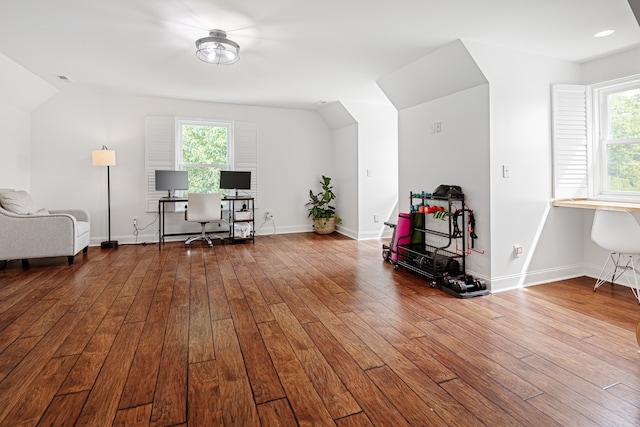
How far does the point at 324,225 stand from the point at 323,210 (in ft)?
1.05

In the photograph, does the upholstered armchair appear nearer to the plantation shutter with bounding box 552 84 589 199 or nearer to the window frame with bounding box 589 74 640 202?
the plantation shutter with bounding box 552 84 589 199

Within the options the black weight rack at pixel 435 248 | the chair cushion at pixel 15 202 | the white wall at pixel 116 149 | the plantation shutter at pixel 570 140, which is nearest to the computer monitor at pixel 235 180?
the white wall at pixel 116 149

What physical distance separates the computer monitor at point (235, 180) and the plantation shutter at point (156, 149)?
3.04 feet

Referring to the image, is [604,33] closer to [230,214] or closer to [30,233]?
[230,214]

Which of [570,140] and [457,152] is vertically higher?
[570,140]

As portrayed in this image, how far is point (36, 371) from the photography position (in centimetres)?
186

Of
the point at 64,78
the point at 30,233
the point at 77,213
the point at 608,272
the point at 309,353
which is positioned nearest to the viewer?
the point at 309,353

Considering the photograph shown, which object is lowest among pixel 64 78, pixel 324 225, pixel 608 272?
pixel 608 272

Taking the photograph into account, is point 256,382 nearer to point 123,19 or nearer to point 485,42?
point 123,19

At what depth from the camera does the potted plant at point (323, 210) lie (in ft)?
21.5

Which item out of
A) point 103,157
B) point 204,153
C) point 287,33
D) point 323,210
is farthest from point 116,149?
point 287,33

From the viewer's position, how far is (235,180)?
5.82 metres

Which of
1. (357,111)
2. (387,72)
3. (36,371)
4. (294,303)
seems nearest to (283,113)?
(357,111)

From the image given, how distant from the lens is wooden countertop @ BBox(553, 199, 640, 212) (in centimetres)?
298
